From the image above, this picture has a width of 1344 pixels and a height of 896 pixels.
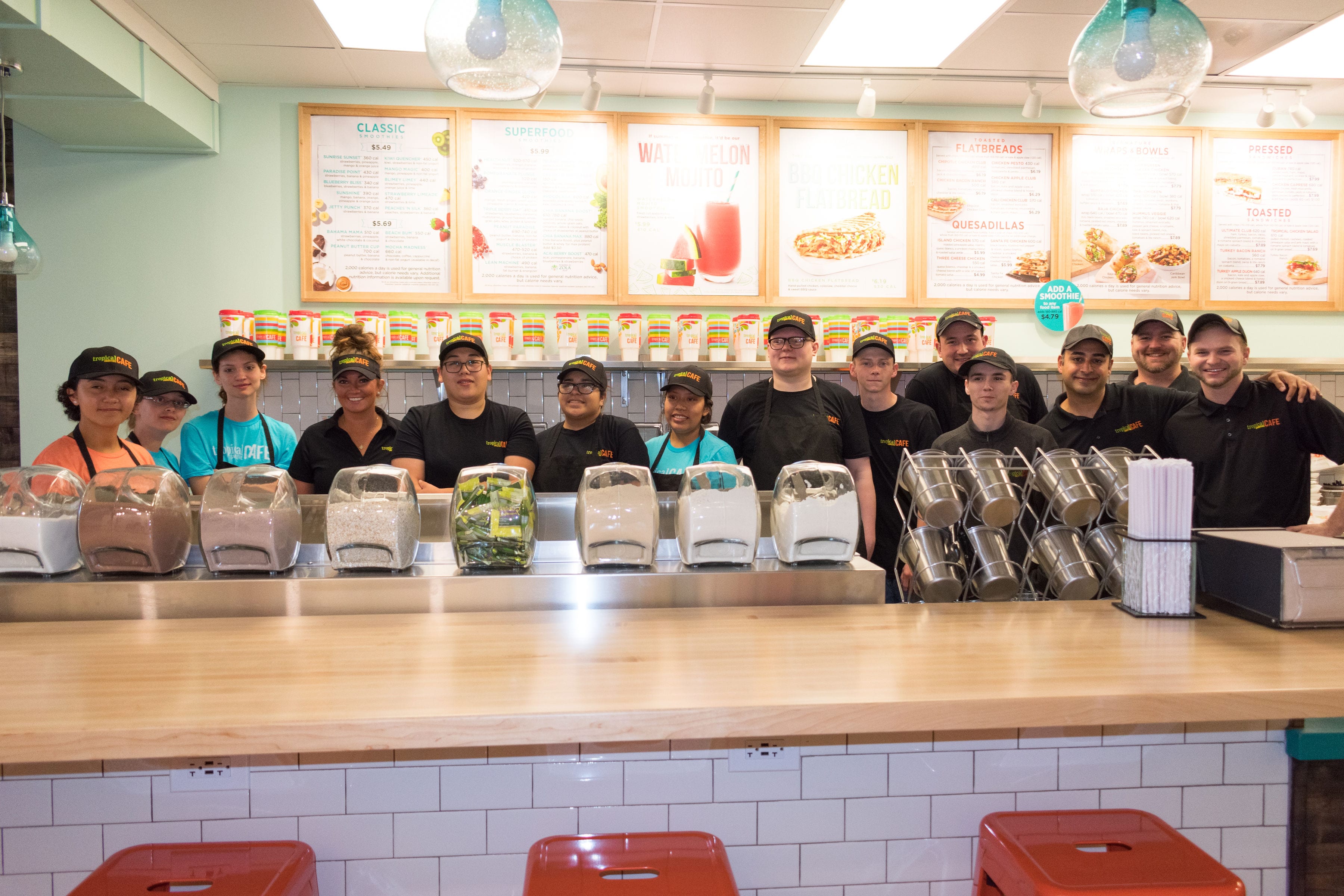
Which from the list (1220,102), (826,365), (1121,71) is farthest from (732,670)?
(1220,102)

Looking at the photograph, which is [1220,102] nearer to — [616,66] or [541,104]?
[616,66]

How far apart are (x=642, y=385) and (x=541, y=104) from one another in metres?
1.57

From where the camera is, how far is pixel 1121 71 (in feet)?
5.40

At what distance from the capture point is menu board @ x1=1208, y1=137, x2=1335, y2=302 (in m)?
4.85

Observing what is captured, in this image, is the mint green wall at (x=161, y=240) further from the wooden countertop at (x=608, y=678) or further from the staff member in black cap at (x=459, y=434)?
the wooden countertop at (x=608, y=678)

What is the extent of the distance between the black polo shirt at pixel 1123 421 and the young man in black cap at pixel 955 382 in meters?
0.26

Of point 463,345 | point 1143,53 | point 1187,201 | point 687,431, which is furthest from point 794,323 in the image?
point 1187,201

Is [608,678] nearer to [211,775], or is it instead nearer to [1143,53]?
[211,775]

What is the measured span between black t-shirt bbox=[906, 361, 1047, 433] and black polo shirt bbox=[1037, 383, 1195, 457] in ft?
1.27

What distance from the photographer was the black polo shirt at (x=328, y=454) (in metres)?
3.22

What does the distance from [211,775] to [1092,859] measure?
5.22ft

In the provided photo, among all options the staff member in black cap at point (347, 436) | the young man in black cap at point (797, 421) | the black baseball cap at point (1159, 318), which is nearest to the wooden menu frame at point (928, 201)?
the black baseball cap at point (1159, 318)

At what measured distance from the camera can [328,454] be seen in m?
3.23

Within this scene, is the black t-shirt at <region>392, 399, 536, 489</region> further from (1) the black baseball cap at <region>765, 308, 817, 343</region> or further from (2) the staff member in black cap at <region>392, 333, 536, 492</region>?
(1) the black baseball cap at <region>765, 308, 817, 343</region>
